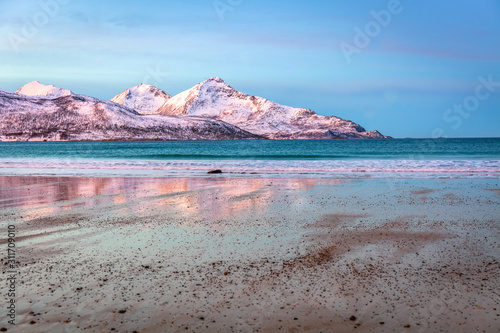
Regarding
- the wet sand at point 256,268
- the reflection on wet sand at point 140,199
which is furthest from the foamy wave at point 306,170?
the wet sand at point 256,268

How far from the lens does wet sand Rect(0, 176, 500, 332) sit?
4.84 metres

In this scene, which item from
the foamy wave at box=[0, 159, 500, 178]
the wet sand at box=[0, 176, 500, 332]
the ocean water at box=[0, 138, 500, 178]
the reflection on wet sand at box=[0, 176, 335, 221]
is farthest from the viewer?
the ocean water at box=[0, 138, 500, 178]

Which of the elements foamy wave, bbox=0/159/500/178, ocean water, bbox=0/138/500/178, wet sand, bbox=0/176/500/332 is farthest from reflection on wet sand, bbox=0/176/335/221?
foamy wave, bbox=0/159/500/178

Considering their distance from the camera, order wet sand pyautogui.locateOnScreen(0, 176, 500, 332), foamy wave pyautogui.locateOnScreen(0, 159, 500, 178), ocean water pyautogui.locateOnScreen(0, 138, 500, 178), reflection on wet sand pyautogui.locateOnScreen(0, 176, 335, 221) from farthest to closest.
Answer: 1. ocean water pyautogui.locateOnScreen(0, 138, 500, 178)
2. foamy wave pyautogui.locateOnScreen(0, 159, 500, 178)
3. reflection on wet sand pyautogui.locateOnScreen(0, 176, 335, 221)
4. wet sand pyautogui.locateOnScreen(0, 176, 500, 332)

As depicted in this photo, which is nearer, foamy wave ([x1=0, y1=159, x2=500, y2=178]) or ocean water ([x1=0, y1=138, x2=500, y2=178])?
foamy wave ([x1=0, y1=159, x2=500, y2=178])

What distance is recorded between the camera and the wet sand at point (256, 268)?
190 inches

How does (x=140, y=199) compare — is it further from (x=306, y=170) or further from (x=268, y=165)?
(x=268, y=165)

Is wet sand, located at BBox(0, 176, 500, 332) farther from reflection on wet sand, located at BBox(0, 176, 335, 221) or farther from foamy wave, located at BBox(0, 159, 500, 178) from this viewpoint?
foamy wave, located at BBox(0, 159, 500, 178)

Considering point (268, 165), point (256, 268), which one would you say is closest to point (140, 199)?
point (256, 268)

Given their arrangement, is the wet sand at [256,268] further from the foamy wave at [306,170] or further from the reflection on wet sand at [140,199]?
the foamy wave at [306,170]

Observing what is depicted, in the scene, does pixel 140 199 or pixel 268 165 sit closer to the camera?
pixel 140 199

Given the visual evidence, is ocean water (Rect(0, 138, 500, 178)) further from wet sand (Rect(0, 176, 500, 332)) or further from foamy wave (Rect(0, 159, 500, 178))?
wet sand (Rect(0, 176, 500, 332))

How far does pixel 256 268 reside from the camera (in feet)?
21.6

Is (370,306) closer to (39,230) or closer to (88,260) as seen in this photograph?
(88,260)
